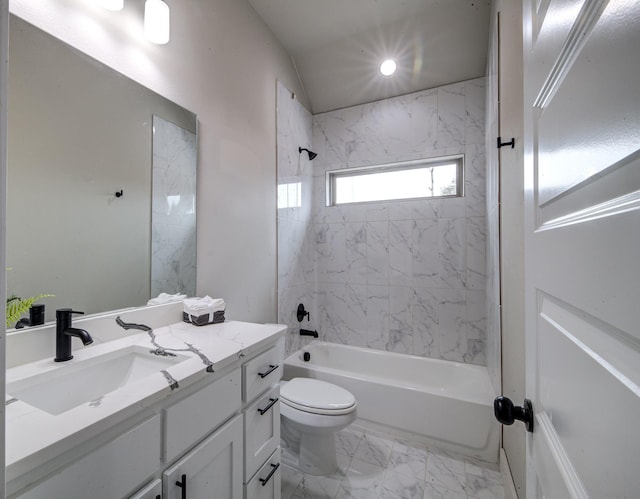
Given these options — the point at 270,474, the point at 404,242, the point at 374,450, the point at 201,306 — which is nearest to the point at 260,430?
the point at 270,474

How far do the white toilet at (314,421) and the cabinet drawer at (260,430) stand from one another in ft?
1.27

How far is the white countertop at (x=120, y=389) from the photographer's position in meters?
0.50

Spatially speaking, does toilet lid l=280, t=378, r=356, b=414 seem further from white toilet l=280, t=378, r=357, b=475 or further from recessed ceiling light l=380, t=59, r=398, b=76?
recessed ceiling light l=380, t=59, r=398, b=76

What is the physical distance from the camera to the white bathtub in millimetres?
1769

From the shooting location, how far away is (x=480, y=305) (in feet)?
7.59

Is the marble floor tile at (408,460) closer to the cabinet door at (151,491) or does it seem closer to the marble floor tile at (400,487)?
the marble floor tile at (400,487)

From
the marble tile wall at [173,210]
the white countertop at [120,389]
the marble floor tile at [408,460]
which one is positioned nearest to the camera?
the white countertop at [120,389]

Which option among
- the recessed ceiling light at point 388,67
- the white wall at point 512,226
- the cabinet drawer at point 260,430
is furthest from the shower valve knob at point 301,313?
the recessed ceiling light at point 388,67

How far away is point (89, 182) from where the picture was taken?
107cm

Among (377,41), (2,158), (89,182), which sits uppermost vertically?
(377,41)

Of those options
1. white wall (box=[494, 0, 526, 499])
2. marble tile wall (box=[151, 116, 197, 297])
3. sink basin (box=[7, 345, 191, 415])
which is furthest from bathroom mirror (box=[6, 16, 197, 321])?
white wall (box=[494, 0, 526, 499])

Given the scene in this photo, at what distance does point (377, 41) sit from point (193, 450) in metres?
2.78

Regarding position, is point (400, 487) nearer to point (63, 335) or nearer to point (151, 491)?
point (151, 491)

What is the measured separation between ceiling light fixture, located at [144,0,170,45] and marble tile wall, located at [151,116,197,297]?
0.34 meters
